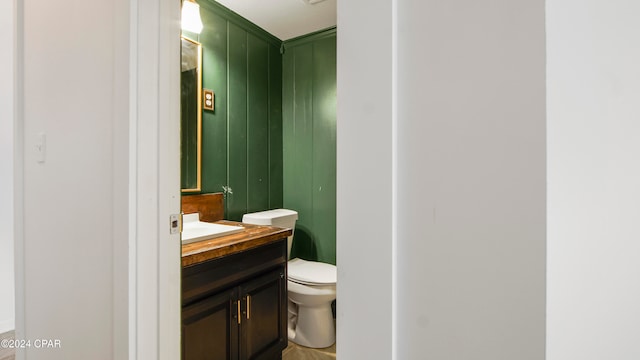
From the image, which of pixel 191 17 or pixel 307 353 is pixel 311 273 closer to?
pixel 307 353

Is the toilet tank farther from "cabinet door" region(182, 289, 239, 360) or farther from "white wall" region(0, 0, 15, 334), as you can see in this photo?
"white wall" region(0, 0, 15, 334)

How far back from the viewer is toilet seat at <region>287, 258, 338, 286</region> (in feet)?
6.21

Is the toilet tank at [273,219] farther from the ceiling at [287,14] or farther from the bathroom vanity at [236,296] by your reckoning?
the ceiling at [287,14]

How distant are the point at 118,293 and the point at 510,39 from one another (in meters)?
1.04

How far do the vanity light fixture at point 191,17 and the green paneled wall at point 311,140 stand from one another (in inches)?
36.5

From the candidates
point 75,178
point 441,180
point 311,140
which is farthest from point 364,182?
point 311,140

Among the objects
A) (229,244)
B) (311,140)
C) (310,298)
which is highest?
(311,140)

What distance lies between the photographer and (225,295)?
1364mm

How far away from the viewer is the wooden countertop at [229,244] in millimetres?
1203

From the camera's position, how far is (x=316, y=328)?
1.98 m

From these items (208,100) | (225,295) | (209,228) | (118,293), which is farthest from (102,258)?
(208,100)

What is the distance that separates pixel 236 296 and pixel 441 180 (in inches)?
51.6

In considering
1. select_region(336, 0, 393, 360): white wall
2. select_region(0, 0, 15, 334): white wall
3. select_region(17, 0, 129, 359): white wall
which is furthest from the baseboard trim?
select_region(336, 0, 393, 360): white wall

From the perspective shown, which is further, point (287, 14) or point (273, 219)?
point (287, 14)
